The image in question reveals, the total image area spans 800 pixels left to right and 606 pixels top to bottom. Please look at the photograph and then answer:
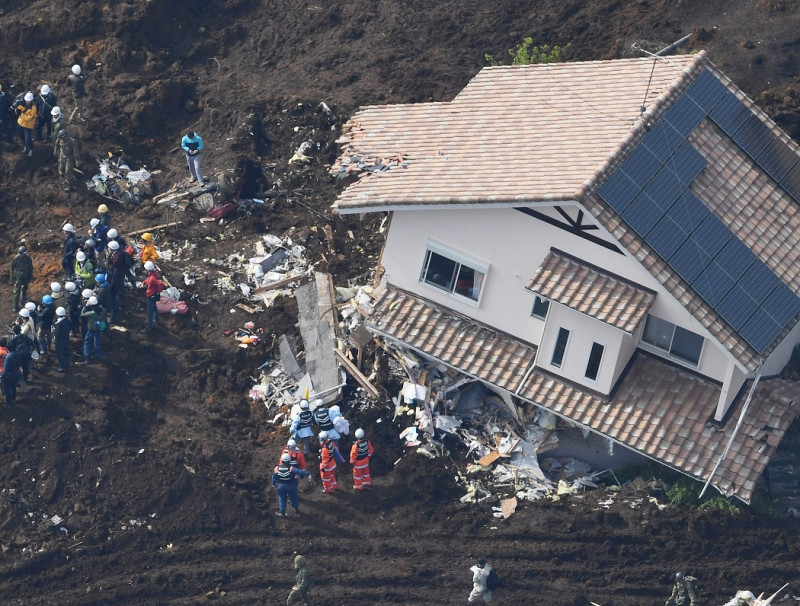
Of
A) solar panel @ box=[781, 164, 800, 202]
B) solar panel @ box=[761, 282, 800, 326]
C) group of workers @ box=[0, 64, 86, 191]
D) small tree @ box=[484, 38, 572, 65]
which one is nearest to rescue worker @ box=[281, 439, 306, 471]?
solar panel @ box=[761, 282, 800, 326]

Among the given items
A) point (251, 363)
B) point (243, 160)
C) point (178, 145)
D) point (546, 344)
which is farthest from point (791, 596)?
point (178, 145)

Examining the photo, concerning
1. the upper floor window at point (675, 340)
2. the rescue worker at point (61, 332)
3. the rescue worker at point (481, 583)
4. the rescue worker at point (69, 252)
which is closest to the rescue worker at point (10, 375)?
the rescue worker at point (61, 332)

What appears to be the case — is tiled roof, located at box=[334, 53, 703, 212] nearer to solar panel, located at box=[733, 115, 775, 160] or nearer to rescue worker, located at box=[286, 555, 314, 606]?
solar panel, located at box=[733, 115, 775, 160]

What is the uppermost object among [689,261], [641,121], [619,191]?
[641,121]

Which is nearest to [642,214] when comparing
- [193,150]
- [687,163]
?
[687,163]

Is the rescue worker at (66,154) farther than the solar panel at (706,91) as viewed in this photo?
Yes

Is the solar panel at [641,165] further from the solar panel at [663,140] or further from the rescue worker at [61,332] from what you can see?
the rescue worker at [61,332]

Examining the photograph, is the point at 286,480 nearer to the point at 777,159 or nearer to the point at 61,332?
the point at 61,332
